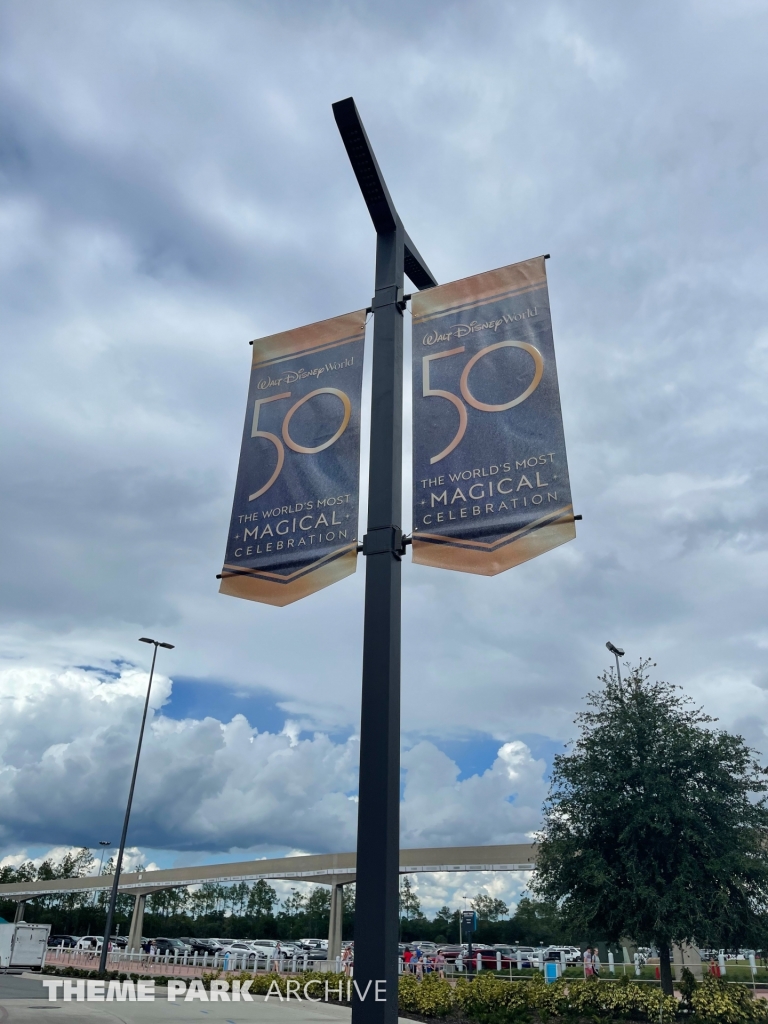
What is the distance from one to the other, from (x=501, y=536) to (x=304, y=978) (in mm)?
21653

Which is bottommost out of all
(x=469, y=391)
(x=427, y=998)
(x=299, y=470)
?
(x=427, y=998)

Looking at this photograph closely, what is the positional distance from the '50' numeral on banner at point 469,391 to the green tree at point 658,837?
13901mm

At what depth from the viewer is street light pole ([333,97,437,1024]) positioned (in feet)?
19.9

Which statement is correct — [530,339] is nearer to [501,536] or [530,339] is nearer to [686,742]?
[501,536]

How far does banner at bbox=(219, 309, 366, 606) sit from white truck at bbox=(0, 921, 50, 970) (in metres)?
34.9

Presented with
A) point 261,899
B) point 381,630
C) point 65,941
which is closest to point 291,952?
point 65,941

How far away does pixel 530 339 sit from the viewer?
769cm

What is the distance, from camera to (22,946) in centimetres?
3472

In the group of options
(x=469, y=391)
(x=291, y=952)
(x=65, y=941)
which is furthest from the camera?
(x=65, y=941)

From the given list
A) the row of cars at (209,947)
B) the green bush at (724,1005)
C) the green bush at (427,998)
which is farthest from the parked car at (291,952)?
the green bush at (724,1005)

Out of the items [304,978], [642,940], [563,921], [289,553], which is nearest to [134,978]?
[304,978]

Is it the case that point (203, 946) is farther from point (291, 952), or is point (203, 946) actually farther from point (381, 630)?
point (381, 630)

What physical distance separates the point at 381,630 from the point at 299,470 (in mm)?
2008

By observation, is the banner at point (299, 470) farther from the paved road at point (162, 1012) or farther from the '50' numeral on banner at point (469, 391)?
the paved road at point (162, 1012)
